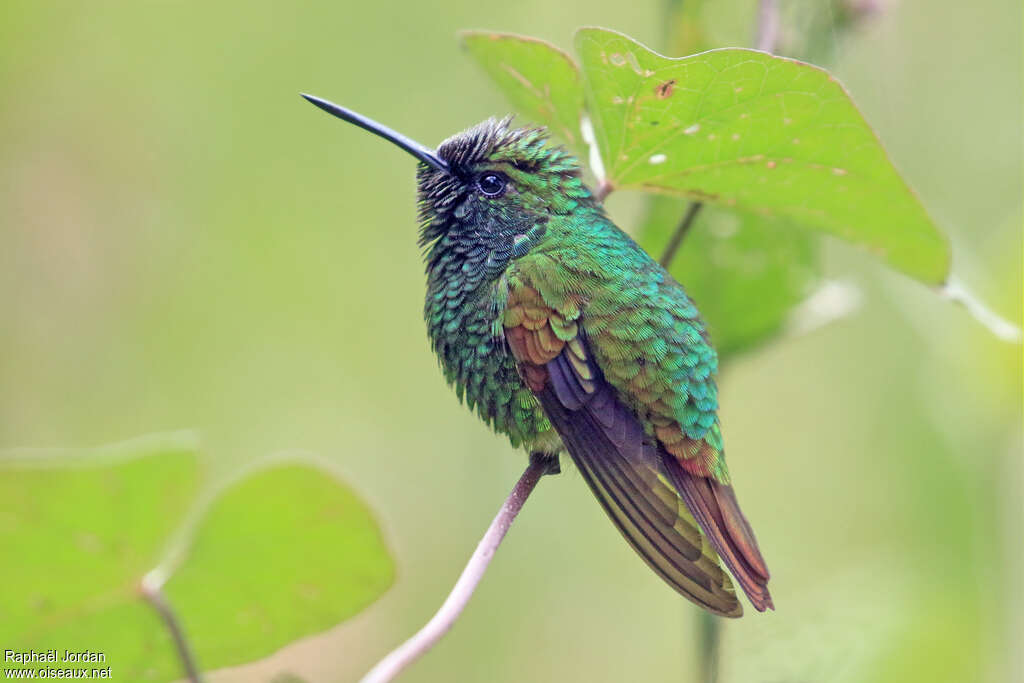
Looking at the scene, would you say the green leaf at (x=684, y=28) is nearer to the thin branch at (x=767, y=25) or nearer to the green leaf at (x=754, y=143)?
the thin branch at (x=767, y=25)

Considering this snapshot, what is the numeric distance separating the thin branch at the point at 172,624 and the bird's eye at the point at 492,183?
1.21 metres

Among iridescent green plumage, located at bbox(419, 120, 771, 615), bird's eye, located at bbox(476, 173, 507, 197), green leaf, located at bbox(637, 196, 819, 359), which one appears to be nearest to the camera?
iridescent green plumage, located at bbox(419, 120, 771, 615)

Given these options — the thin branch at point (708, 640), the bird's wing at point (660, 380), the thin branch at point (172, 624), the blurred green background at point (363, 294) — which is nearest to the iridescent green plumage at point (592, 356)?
the bird's wing at point (660, 380)

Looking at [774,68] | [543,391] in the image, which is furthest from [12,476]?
[774,68]

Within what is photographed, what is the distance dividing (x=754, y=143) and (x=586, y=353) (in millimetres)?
582

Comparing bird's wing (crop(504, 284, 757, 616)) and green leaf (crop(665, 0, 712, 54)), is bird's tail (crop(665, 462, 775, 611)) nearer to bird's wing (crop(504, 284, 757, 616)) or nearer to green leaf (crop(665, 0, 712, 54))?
bird's wing (crop(504, 284, 757, 616))

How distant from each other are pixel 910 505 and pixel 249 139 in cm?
374

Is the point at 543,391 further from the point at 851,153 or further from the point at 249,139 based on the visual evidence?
the point at 249,139

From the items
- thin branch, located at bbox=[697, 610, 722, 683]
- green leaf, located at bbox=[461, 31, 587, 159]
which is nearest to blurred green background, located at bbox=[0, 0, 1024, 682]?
thin branch, located at bbox=[697, 610, 722, 683]

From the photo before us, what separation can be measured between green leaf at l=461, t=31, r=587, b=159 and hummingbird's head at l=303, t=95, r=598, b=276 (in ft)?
0.65

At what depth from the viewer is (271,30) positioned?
5.04 metres

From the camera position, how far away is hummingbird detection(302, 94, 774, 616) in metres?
1.92

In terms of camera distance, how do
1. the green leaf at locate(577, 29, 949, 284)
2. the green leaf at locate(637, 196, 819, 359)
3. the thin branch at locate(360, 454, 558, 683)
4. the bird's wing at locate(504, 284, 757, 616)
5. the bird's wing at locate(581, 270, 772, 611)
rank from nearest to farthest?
the thin branch at locate(360, 454, 558, 683) → the green leaf at locate(577, 29, 949, 284) → the bird's wing at locate(504, 284, 757, 616) → the bird's wing at locate(581, 270, 772, 611) → the green leaf at locate(637, 196, 819, 359)

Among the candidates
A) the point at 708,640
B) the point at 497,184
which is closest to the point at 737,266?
the point at 497,184
